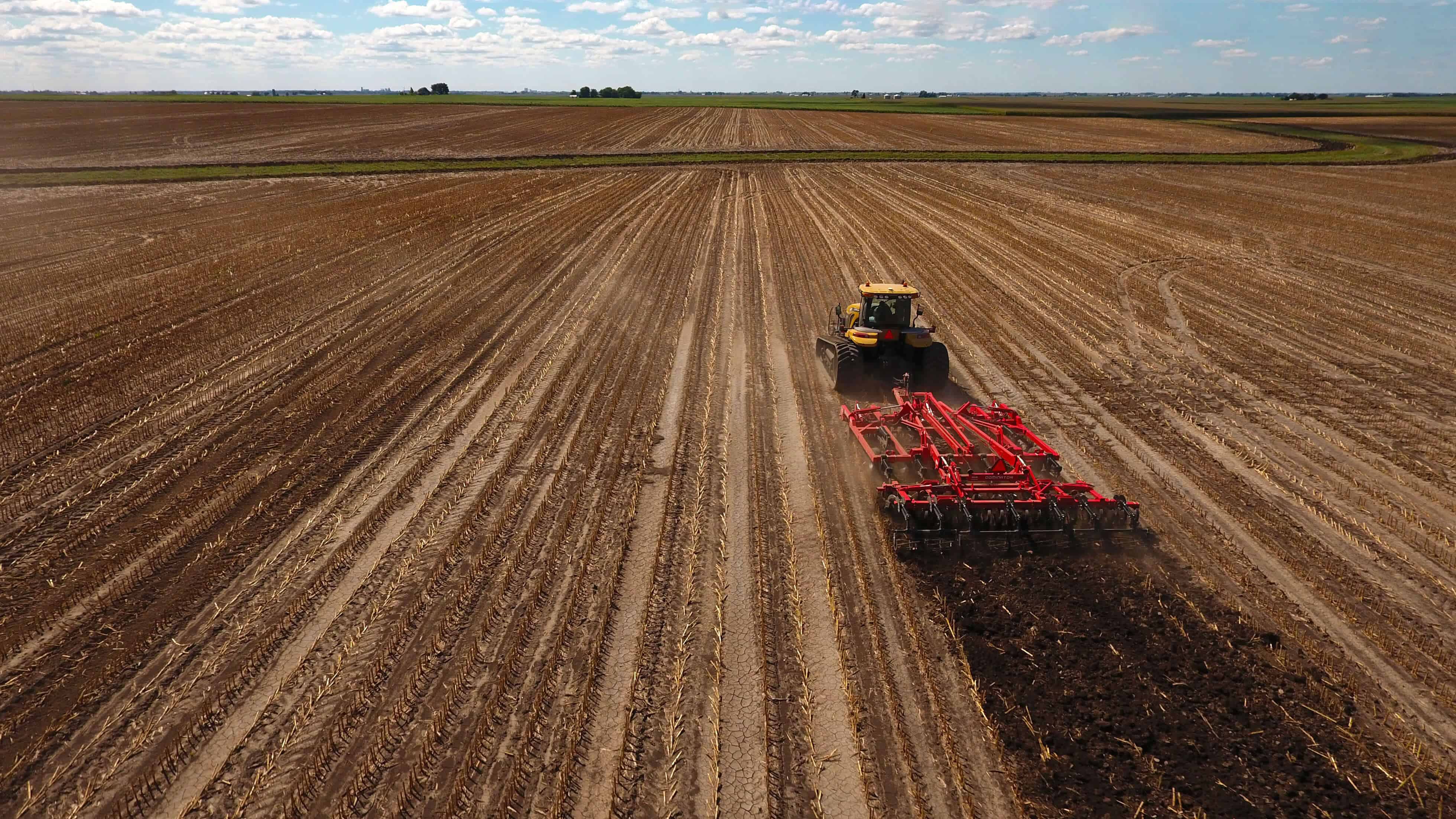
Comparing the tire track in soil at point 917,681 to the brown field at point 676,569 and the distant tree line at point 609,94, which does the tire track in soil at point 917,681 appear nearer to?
the brown field at point 676,569

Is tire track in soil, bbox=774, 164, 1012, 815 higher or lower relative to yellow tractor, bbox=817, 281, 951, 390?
lower

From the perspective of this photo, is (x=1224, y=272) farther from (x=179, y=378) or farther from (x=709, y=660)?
(x=179, y=378)

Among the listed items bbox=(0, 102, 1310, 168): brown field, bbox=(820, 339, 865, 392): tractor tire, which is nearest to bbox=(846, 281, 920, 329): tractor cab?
bbox=(820, 339, 865, 392): tractor tire

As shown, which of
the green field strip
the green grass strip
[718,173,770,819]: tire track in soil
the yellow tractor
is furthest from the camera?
the green field strip

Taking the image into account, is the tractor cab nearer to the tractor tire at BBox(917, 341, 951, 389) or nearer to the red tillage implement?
the tractor tire at BBox(917, 341, 951, 389)

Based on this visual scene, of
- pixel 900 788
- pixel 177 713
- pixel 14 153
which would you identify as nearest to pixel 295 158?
pixel 14 153

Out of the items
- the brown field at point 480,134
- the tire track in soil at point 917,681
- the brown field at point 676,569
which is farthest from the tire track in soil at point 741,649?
the brown field at point 480,134
